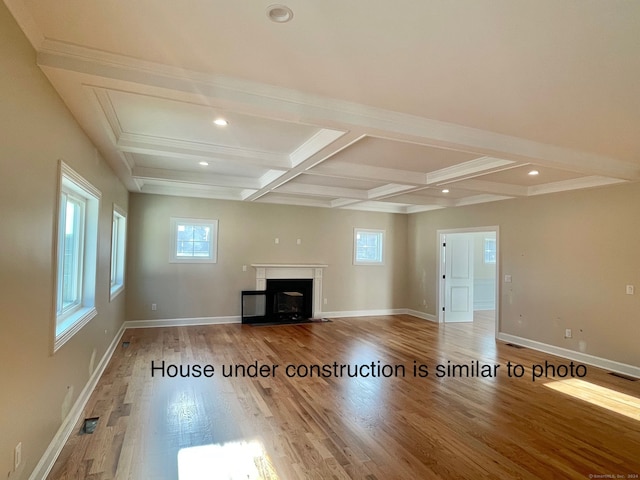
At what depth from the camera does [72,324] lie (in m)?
2.84

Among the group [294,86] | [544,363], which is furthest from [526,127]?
[544,363]

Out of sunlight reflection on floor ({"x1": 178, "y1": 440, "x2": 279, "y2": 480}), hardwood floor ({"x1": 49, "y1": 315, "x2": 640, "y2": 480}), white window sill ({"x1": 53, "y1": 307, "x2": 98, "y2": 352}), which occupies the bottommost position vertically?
hardwood floor ({"x1": 49, "y1": 315, "x2": 640, "y2": 480})

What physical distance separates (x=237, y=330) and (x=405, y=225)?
15.7ft

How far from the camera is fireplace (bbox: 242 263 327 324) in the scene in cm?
717

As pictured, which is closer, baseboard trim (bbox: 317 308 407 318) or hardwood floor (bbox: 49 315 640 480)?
hardwood floor (bbox: 49 315 640 480)

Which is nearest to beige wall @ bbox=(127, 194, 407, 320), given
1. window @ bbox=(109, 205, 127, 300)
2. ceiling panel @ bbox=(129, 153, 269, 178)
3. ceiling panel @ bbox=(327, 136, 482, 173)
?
window @ bbox=(109, 205, 127, 300)

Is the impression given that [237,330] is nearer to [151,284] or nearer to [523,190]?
[151,284]

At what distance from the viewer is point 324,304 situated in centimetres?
784

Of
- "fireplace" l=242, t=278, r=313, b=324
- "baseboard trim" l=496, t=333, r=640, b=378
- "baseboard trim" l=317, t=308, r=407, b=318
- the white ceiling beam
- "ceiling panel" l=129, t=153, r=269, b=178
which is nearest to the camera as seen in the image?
the white ceiling beam

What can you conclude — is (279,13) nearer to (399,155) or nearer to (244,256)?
(399,155)

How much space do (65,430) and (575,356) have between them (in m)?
6.06

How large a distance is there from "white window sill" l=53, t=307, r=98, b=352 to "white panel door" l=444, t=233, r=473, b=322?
6.53 metres

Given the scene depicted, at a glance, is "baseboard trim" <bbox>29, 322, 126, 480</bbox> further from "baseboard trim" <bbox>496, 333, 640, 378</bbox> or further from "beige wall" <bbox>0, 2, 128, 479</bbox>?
"baseboard trim" <bbox>496, 333, 640, 378</bbox>

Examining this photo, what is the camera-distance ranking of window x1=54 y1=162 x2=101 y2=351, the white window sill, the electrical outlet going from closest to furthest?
1. the electrical outlet
2. the white window sill
3. window x1=54 y1=162 x2=101 y2=351
